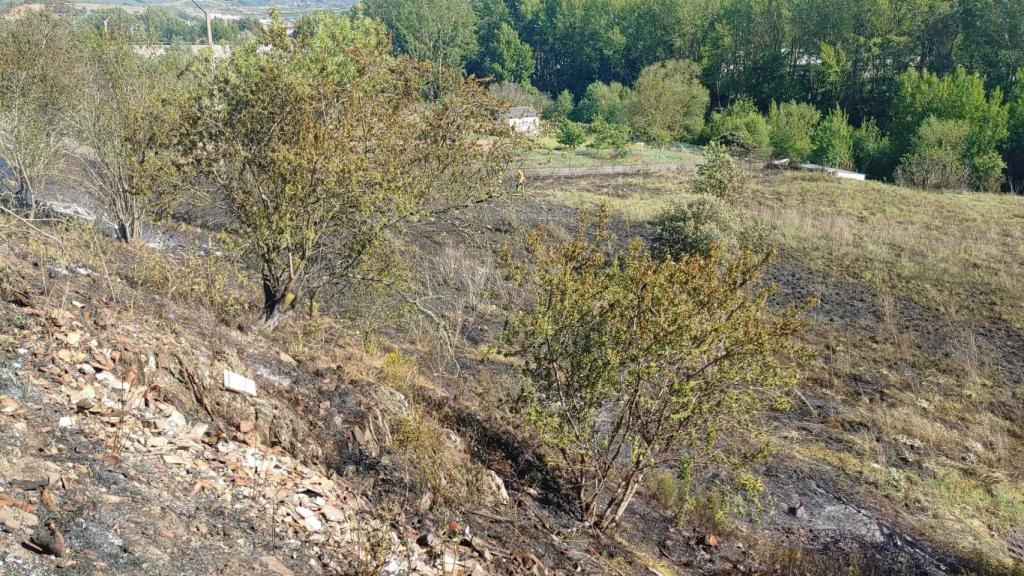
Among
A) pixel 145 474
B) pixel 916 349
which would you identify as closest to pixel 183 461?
pixel 145 474

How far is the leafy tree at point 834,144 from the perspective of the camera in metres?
40.0

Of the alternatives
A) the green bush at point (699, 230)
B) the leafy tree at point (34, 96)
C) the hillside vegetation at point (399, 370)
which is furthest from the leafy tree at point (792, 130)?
the leafy tree at point (34, 96)

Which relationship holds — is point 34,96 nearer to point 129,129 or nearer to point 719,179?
point 129,129

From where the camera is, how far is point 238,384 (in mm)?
5980

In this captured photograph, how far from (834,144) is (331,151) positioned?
39.3 meters

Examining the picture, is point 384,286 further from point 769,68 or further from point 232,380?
point 769,68

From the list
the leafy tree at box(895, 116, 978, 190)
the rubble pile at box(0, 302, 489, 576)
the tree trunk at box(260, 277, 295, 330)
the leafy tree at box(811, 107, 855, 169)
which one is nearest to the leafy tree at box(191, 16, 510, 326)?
the tree trunk at box(260, 277, 295, 330)

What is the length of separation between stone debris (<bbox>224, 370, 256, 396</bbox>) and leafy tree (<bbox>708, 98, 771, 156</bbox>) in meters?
34.3

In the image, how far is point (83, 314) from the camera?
5.70m

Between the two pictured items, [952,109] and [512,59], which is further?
[512,59]

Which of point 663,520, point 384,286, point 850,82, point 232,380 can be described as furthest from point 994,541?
point 850,82

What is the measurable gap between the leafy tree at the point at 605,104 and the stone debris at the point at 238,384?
166 feet

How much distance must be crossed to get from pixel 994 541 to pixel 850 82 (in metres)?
49.8

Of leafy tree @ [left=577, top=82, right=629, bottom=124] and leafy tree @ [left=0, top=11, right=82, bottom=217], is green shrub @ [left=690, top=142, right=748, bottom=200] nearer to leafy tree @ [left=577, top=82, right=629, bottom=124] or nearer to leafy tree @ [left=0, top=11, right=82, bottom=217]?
leafy tree @ [left=0, top=11, right=82, bottom=217]
